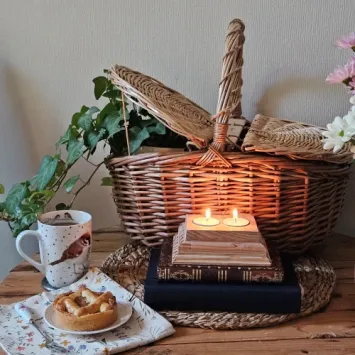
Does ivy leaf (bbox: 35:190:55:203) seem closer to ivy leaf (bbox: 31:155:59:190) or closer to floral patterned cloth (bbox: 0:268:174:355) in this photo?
ivy leaf (bbox: 31:155:59:190)

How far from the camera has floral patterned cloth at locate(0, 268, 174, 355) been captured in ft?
2.24

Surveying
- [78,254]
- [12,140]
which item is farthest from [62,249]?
[12,140]

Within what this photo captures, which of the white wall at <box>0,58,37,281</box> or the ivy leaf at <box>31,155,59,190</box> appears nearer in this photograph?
the ivy leaf at <box>31,155,59,190</box>

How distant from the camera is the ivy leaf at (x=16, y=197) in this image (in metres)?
1.05

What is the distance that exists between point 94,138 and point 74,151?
1.8 inches

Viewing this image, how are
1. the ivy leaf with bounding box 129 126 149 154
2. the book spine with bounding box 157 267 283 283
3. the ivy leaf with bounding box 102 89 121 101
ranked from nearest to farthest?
the book spine with bounding box 157 267 283 283 → the ivy leaf with bounding box 129 126 149 154 → the ivy leaf with bounding box 102 89 121 101

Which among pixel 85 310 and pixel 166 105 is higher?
pixel 166 105

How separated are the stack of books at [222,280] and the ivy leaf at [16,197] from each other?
369mm

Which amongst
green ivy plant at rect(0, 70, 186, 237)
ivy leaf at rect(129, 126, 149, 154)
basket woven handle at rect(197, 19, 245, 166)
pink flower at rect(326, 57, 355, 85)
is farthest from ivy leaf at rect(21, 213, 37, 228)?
pink flower at rect(326, 57, 355, 85)

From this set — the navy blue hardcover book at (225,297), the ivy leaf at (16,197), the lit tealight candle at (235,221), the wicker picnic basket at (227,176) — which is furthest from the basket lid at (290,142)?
the ivy leaf at (16,197)

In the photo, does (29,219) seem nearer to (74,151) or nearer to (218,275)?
(74,151)

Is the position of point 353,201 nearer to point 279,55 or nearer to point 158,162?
point 279,55

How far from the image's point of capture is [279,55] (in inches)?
45.9

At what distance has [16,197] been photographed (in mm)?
1057
